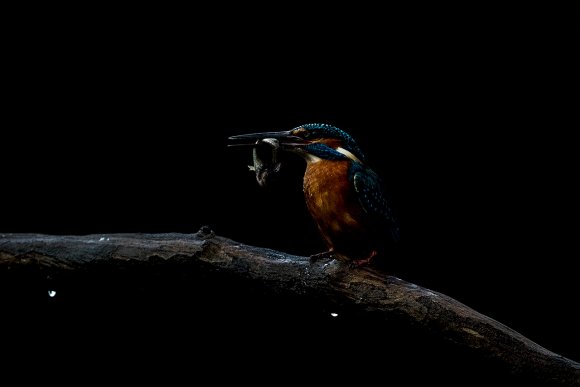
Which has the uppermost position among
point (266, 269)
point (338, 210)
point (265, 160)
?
point (265, 160)

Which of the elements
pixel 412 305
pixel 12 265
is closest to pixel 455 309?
pixel 412 305

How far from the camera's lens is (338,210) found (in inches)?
78.5

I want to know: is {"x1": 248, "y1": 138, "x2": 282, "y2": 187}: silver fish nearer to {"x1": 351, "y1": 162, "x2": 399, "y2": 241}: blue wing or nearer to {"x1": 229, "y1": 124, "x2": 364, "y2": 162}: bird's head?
{"x1": 229, "y1": 124, "x2": 364, "y2": 162}: bird's head

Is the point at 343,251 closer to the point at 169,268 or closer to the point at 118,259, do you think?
the point at 169,268

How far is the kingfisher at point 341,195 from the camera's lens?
6.56 feet

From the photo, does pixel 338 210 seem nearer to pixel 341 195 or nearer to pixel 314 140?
pixel 341 195

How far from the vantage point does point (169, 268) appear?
6.21 feet

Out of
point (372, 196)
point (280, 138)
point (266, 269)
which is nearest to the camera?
point (266, 269)

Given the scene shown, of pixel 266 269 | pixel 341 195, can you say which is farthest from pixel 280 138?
pixel 266 269

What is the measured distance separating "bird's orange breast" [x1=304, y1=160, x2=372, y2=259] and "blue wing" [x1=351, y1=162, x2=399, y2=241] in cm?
2

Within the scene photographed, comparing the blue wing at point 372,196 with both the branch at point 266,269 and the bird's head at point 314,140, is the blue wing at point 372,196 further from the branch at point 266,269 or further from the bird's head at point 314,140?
the branch at point 266,269

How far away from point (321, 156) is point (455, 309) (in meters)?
0.63

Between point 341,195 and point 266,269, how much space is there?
1.07 feet

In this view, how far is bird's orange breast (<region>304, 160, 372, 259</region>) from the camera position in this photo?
200 cm
